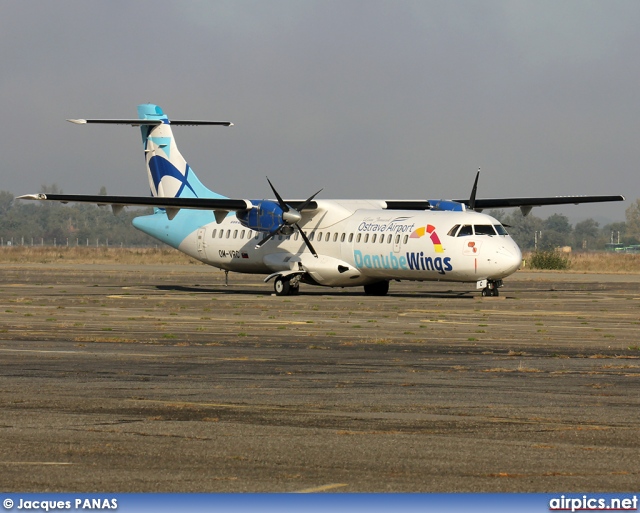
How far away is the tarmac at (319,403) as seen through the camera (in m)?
8.67

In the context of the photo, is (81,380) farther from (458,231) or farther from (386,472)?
(458,231)

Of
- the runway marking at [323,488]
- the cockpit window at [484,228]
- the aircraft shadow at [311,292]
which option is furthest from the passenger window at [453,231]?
the runway marking at [323,488]

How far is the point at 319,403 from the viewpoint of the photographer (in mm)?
12578

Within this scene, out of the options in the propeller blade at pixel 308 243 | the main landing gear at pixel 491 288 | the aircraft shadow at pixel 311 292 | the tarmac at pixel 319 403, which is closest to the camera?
the tarmac at pixel 319 403

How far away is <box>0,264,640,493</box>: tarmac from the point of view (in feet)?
28.5

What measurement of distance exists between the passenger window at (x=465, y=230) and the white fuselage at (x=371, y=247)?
0.03 metres

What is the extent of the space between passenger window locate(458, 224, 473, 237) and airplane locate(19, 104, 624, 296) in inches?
1.6

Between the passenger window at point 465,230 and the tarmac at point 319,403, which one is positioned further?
the passenger window at point 465,230

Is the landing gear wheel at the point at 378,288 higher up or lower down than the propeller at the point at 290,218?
lower down

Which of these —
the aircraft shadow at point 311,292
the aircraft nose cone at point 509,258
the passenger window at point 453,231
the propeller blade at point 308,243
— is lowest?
the aircraft shadow at point 311,292

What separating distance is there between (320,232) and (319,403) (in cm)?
2713

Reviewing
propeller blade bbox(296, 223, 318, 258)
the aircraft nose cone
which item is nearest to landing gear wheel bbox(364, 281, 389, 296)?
propeller blade bbox(296, 223, 318, 258)

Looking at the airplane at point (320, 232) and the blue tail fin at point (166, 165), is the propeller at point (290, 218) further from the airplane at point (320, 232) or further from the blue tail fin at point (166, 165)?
the blue tail fin at point (166, 165)

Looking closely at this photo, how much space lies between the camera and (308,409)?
1212 cm
